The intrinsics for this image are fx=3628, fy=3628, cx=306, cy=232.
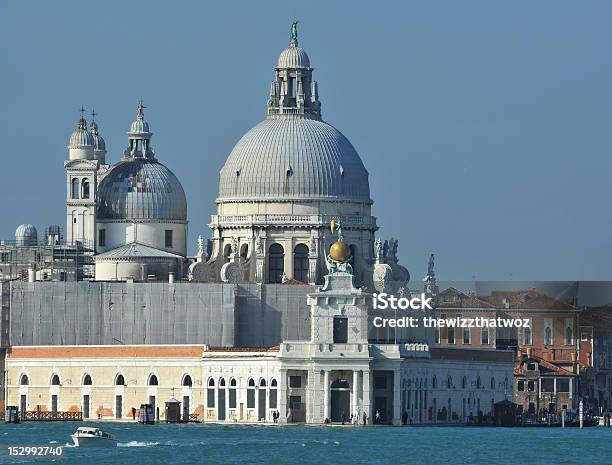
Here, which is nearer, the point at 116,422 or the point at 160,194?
the point at 116,422

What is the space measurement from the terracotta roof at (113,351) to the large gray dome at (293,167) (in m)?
14.6

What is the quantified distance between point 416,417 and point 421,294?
40.3 feet

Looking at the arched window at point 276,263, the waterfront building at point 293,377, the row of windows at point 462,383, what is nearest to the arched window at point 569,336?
the waterfront building at point 293,377

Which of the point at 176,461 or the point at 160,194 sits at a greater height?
the point at 160,194

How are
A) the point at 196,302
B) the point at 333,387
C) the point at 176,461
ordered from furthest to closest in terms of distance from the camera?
the point at 196,302 → the point at 333,387 → the point at 176,461

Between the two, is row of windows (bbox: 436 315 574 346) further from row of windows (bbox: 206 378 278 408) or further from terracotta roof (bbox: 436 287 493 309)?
row of windows (bbox: 206 378 278 408)

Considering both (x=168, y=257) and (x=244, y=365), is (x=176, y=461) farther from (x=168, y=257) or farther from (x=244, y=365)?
(x=168, y=257)

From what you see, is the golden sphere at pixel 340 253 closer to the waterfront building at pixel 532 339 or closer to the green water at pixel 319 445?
the green water at pixel 319 445

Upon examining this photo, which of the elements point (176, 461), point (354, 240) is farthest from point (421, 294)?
point (176, 461)

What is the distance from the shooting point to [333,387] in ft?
479

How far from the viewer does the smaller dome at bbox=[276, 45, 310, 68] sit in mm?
167250

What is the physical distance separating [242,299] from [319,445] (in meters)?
32.1

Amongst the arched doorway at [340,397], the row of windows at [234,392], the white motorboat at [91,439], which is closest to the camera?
the white motorboat at [91,439]

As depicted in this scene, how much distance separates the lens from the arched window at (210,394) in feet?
495
